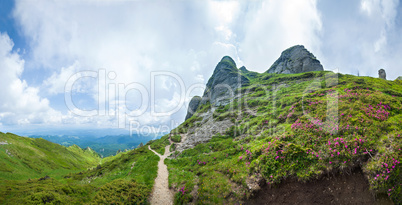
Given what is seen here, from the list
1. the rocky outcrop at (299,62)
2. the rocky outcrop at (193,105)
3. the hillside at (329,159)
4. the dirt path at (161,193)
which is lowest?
the dirt path at (161,193)

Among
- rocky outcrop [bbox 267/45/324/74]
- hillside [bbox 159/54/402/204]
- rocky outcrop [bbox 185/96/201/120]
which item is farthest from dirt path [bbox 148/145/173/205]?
rocky outcrop [bbox 185/96/201/120]

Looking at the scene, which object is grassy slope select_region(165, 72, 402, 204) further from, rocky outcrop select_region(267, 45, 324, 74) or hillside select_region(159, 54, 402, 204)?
rocky outcrop select_region(267, 45, 324, 74)

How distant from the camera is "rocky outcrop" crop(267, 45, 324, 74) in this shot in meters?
98.8

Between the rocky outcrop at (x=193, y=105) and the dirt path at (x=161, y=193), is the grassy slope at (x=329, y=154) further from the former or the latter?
the rocky outcrop at (x=193, y=105)

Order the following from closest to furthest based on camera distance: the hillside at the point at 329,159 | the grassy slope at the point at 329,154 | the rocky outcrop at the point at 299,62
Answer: the hillside at the point at 329,159, the grassy slope at the point at 329,154, the rocky outcrop at the point at 299,62

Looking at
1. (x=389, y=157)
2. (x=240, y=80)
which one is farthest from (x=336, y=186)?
(x=240, y=80)

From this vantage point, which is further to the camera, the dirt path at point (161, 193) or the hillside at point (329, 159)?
the dirt path at point (161, 193)

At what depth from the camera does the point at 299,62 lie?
106 m

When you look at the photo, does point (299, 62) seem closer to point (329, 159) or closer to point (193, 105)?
point (193, 105)

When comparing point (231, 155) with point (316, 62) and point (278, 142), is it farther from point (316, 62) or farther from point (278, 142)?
point (316, 62)

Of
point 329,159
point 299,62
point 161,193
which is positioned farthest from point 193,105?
point 329,159

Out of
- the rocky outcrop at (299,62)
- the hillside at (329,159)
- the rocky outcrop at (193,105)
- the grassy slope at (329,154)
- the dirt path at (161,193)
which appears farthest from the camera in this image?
the rocky outcrop at (193,105)

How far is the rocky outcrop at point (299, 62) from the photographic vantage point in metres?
98.8

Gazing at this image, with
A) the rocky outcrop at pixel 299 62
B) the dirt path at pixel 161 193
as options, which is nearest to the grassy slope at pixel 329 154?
the dirt path at pixel 161 193
